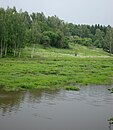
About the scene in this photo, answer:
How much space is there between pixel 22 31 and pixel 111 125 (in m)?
57.3

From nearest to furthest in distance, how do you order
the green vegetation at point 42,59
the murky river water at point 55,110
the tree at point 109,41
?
the murky river water at point 55,110, the green vegetation at point 42,59, the tree at point 109,41

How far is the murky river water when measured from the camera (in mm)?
20297

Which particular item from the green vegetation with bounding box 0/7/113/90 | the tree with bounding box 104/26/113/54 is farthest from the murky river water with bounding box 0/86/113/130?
the tree with bounding box 104/26/113/54

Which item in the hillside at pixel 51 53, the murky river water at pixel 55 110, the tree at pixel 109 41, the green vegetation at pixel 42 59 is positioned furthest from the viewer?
the tree at pixel 109 41

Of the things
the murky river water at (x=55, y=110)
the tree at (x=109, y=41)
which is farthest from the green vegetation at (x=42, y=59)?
the murky river water at (x=55, y=110)

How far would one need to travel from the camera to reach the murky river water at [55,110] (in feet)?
66.6

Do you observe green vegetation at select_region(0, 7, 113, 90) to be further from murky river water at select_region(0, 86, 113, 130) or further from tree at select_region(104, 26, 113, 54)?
murky river water at select_region(0, 86, 113, 130)

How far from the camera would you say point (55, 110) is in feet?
80.0

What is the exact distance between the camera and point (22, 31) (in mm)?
74500

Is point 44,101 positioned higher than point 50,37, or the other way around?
point 50,37

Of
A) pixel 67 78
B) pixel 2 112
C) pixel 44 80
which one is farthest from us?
pixel 67 78

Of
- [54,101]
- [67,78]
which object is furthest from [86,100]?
[67,78]

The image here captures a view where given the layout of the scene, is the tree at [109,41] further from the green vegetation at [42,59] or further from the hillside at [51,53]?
the hillside at [51,53]

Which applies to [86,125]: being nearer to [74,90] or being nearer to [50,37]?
[74,90]
